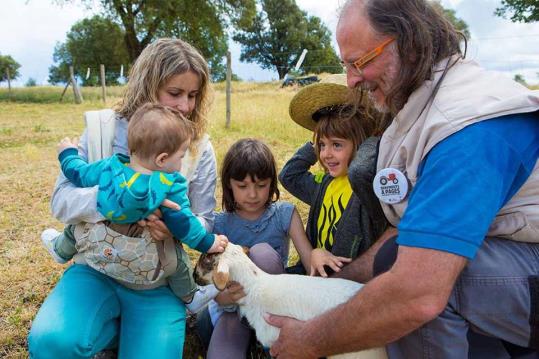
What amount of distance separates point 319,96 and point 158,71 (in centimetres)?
108

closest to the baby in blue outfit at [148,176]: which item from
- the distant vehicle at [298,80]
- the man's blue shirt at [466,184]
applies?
the man's blue shirt at [466,184]

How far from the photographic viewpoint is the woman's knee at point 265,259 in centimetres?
316

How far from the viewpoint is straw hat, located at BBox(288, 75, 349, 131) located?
333cm

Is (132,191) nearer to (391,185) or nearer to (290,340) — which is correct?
(290,340)

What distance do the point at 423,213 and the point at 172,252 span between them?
1.57m

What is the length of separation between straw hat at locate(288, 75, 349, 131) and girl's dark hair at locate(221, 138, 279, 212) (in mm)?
373

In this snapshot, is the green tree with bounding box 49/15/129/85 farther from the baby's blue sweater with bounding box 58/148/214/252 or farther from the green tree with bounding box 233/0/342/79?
the baby's blue sweater with bounding box 58/148/214/252

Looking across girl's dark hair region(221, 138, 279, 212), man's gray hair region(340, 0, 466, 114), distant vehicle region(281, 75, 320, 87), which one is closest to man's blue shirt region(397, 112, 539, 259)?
man's gray hair region(340, 0, 466, 114)

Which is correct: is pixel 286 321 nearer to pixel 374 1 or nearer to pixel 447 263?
pixel 447 263

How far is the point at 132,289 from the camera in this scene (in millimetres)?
3104

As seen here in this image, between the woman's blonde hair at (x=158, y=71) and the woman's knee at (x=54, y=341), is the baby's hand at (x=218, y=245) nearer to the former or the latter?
the woman's blonde hair at (x=158, y=71)

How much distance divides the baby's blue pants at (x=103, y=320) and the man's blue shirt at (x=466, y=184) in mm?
1668

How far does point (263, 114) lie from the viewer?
14.9 metres

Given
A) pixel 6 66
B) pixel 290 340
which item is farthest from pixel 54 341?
pixel 6 66
